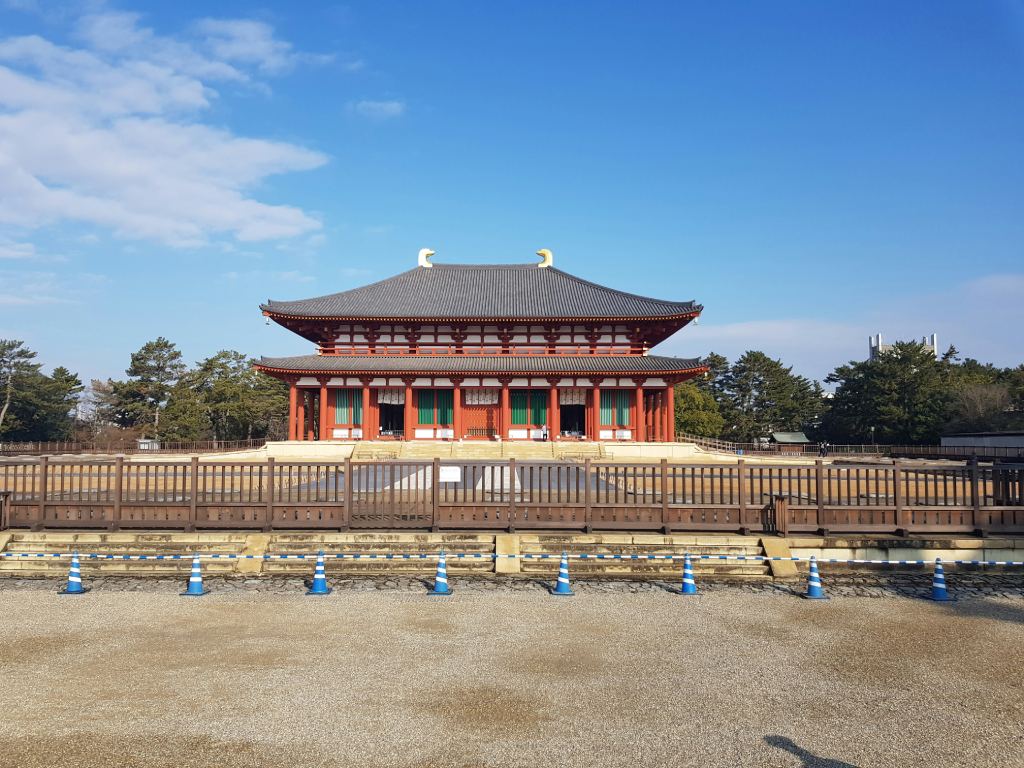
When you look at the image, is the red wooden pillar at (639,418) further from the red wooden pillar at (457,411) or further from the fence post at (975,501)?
the fence post at (975,501)

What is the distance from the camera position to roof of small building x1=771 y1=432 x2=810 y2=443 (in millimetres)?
67938

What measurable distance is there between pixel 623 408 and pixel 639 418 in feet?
3.85

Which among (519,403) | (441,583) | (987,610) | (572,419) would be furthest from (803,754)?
(572,419)

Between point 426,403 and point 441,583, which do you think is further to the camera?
point 426,403

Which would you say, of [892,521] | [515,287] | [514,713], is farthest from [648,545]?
[515,287]

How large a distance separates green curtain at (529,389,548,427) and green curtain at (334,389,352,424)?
36.0ft

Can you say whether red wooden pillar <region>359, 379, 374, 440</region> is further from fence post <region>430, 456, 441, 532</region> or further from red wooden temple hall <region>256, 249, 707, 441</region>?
fence post <region>430, 456, 441, 532</region>

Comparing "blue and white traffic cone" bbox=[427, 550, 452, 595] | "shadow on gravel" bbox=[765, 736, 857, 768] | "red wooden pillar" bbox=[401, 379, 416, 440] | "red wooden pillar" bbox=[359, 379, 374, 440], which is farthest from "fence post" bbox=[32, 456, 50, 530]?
"red wooden pillar" bbox=[401, 379, 416, 440]

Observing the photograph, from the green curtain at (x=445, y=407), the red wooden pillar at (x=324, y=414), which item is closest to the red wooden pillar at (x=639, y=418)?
the green curtain at (x=445, y=407)

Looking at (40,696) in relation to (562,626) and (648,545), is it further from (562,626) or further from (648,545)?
(648,545)

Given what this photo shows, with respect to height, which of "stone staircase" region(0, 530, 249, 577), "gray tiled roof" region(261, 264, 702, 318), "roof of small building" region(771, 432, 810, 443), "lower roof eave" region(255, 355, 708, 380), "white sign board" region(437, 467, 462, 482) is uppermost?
"gray tiled roof" region(261, 264, 702, 318)

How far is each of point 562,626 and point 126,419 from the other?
2967 inches

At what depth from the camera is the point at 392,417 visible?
37562 millimetres

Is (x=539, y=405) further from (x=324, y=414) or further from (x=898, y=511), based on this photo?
(x=898, y=511)
